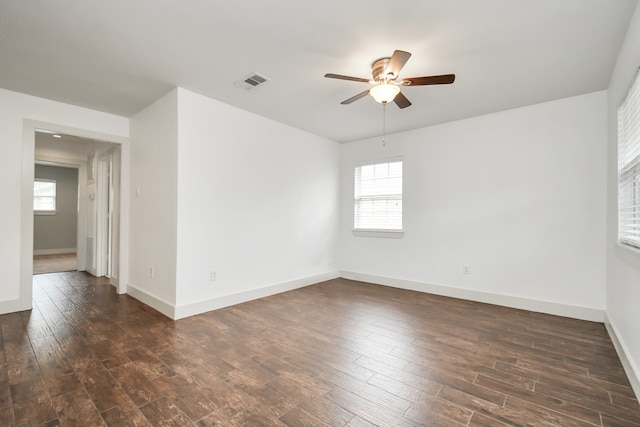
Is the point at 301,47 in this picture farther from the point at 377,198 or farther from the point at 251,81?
the point at 377,198

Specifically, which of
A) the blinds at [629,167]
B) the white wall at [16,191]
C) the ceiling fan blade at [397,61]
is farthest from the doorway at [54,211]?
the blinds at [629,167]

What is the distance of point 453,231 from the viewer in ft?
14.0

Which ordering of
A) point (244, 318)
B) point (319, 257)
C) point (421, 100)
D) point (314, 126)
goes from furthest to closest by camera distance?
point (319, 257), point (314, 126), point (421, 100), point (244, 318)

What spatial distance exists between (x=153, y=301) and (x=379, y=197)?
147 inches

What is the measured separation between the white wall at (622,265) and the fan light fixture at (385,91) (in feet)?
5.22

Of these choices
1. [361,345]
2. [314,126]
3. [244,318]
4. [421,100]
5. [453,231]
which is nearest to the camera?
[361,345]

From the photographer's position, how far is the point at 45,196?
8328mm

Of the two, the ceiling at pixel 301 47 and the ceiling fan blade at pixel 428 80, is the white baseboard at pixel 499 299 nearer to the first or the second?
the ceiling at pixel 301 47

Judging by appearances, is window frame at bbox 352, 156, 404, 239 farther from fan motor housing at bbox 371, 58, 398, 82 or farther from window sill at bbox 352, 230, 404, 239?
fan motor housing at bbox 371, 58, 398, 82

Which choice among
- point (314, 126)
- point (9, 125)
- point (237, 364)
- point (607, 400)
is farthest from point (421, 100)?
point (9, 125)

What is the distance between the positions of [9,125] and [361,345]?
4594mm

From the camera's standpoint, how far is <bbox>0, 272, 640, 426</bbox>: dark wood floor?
1.68m

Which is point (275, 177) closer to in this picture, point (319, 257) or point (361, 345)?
point (319, 257)

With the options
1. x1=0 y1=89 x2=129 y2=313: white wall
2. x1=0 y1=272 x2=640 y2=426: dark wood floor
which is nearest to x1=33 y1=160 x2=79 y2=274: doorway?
x1=0 y1=89 x2=129 y2=313: white wall
